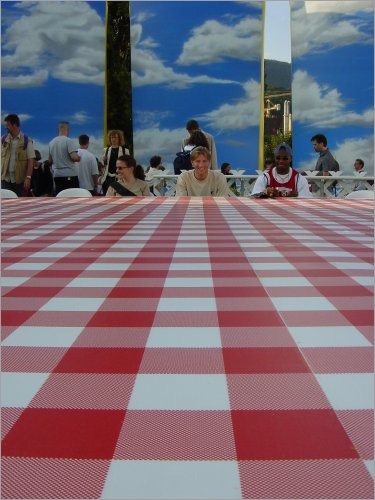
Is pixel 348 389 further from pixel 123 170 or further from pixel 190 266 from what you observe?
pixel 123 170

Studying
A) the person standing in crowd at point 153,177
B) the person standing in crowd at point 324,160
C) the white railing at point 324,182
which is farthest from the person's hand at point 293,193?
the person standing in crowd at point 153,177

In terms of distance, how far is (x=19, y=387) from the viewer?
563 mm

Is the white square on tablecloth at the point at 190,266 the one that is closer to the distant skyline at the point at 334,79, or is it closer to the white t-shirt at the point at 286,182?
the white t-shirt at the point at 286,182

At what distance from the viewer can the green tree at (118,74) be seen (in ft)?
30.1

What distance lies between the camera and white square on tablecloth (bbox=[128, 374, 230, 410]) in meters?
0.52

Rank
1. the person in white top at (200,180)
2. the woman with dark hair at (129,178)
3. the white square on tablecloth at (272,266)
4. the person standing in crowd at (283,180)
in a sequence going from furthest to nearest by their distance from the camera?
1. the woman with dark hair at (129,178)
2. the person in white top at (200,180)
3. the person standing in crowd at (283,180)
4. the white square on tablecloth at (272,266)

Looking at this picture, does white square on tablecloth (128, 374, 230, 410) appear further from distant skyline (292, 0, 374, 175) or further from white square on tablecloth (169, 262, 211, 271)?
distant skyline (292, 0, 374, 175)

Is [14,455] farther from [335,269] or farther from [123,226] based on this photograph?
[123,226]

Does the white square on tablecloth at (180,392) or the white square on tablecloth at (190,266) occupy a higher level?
the white square on tablecloth at (190,266)

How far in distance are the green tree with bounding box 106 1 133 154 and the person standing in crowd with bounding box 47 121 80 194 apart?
11.4 ft

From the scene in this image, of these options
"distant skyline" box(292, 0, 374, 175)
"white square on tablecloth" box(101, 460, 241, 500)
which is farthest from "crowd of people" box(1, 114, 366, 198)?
"white square on tablecloth" box(101, 460, 241, 500)

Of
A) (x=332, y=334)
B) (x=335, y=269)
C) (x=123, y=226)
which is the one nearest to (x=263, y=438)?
(x=332, y=334)

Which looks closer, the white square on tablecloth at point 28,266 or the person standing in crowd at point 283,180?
the white square on tablecloth at point 28,266

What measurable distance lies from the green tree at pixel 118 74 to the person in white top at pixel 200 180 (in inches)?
226
